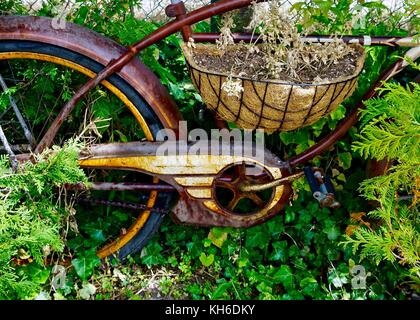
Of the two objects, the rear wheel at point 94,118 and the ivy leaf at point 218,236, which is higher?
the rear wheel at point 94,118

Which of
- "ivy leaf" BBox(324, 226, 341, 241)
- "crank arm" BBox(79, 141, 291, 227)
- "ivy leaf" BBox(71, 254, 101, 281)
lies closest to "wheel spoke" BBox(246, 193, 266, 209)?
"crank arm" BBox(79, 141, 291, 227)

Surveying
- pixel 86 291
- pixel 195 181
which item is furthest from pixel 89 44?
pixel 86 291

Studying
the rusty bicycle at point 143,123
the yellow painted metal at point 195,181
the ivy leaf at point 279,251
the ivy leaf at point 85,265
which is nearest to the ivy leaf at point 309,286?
the ivy leaf at point 279,251

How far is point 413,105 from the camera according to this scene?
70.8 inches

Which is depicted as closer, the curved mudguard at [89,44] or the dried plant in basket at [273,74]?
the dried plant in basket at [273,74]

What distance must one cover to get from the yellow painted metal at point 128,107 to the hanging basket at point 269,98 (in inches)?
12.6

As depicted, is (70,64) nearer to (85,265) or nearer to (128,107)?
(128,107)

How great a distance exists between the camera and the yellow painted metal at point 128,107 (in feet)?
7.29

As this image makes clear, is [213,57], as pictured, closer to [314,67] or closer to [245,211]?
[314,67]

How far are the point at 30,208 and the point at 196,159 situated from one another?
2.24 feet

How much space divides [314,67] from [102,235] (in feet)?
4.08

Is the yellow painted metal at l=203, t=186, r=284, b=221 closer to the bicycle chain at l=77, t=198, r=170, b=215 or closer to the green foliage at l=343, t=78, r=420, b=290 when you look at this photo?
the bicycle chain at l=77, t=198, r=170, b=215

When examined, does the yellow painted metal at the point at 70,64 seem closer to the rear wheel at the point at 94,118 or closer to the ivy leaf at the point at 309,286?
the rear wheel at the point at 94,118
